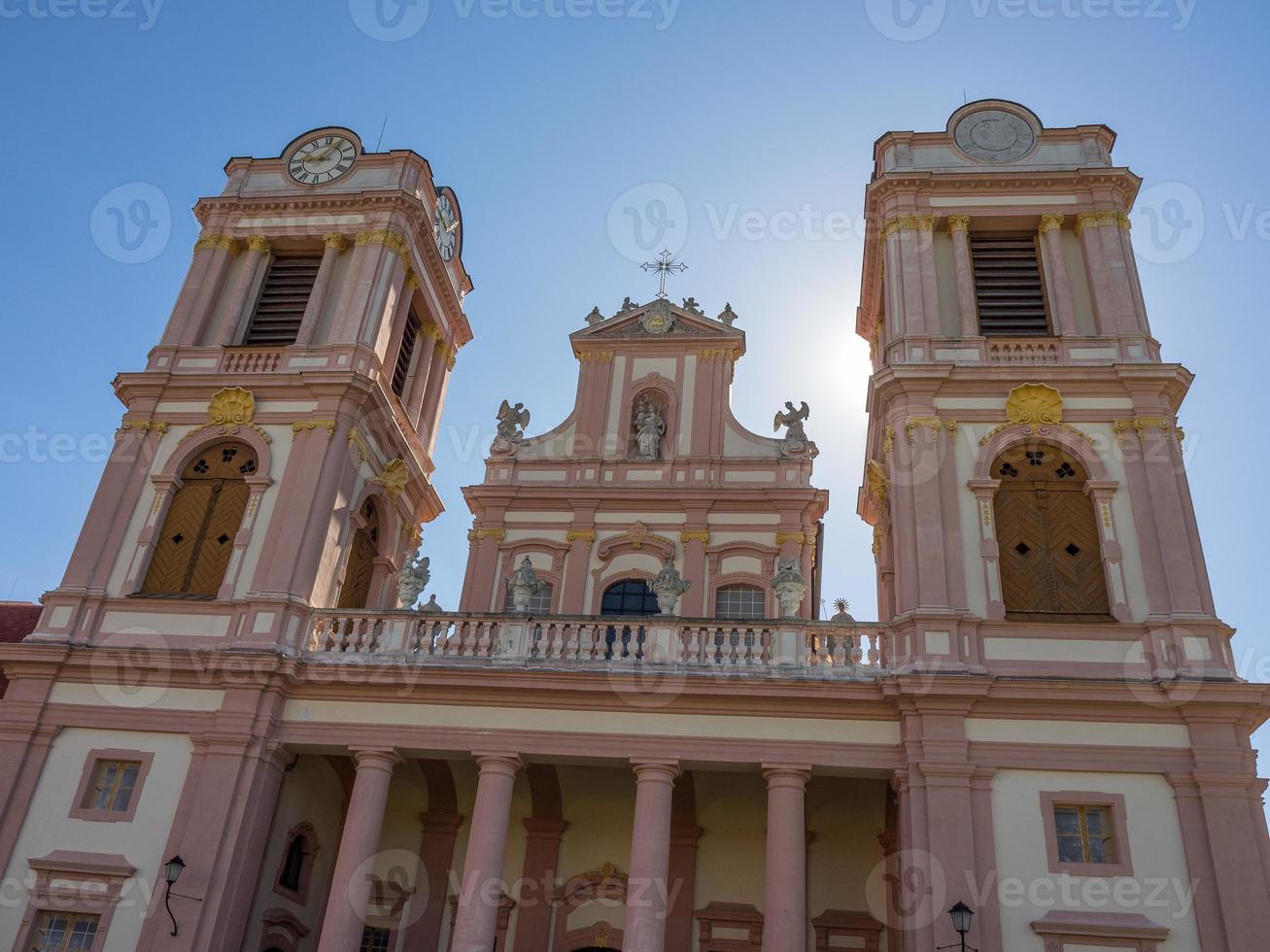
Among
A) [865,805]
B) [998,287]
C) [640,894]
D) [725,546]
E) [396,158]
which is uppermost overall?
[396,158]

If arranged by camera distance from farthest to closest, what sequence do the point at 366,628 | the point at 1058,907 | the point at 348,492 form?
the point at 348,492 → the point at 366,628 → the point at 1058,907

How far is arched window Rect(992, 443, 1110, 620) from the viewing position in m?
16.7

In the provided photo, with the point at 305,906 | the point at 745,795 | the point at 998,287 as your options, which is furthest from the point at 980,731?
the point at 305,906

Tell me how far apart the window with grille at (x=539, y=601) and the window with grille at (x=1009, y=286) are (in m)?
9.34

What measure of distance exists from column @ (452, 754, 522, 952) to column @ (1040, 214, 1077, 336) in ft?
39.7

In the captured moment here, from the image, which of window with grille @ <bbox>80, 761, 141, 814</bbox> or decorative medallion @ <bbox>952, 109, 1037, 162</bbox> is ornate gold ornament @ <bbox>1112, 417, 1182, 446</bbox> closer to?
decorative medallion @ <bbox>952, 109, 1037, 162</bbox>

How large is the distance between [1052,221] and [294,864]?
17.7 meters

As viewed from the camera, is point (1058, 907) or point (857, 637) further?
point (857, 637)

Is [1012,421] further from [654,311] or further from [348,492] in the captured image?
[348,492]

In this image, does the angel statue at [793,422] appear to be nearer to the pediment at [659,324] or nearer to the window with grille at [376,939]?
the pediment at [659,324]

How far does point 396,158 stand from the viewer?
2336 centimetres

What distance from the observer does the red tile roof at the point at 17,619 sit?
79.6 feet

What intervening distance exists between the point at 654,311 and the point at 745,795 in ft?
34.4

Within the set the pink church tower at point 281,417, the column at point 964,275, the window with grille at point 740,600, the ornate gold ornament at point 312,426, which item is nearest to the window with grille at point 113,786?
the pink church tower at point 281,417
